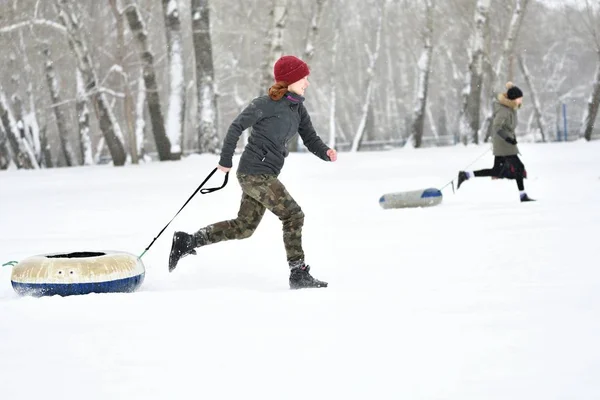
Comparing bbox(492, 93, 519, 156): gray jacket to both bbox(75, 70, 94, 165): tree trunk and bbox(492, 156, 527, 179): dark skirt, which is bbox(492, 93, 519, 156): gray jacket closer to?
bbox(492, 156, 527, 179): dark skirt

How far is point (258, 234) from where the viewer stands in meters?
9.56

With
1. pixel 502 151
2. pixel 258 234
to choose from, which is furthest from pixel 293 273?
pixel 502 151

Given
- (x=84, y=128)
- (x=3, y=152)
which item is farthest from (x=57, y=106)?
(x=3, y=152)

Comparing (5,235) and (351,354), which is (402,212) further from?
(351,354)

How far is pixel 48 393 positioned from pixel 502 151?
28.7 ft

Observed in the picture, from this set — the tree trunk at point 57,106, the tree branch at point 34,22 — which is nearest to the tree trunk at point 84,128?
the tree trunk at point 57,106

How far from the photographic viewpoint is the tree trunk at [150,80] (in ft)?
72.6

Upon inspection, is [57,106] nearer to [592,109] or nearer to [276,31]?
[276,31]

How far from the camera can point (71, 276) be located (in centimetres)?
555

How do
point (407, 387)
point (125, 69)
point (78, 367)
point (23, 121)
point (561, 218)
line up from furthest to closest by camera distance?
point (23, 121) → point (125, 69) → point (561, 218) → point (78, 367) → point (407, 387)

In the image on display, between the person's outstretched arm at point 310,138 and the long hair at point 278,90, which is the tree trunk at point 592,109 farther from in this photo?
the long hair at point 278,90

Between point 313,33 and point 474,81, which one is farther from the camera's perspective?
point 474,81

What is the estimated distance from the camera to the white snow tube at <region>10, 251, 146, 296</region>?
5551mm

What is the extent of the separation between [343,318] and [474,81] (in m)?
25.5
